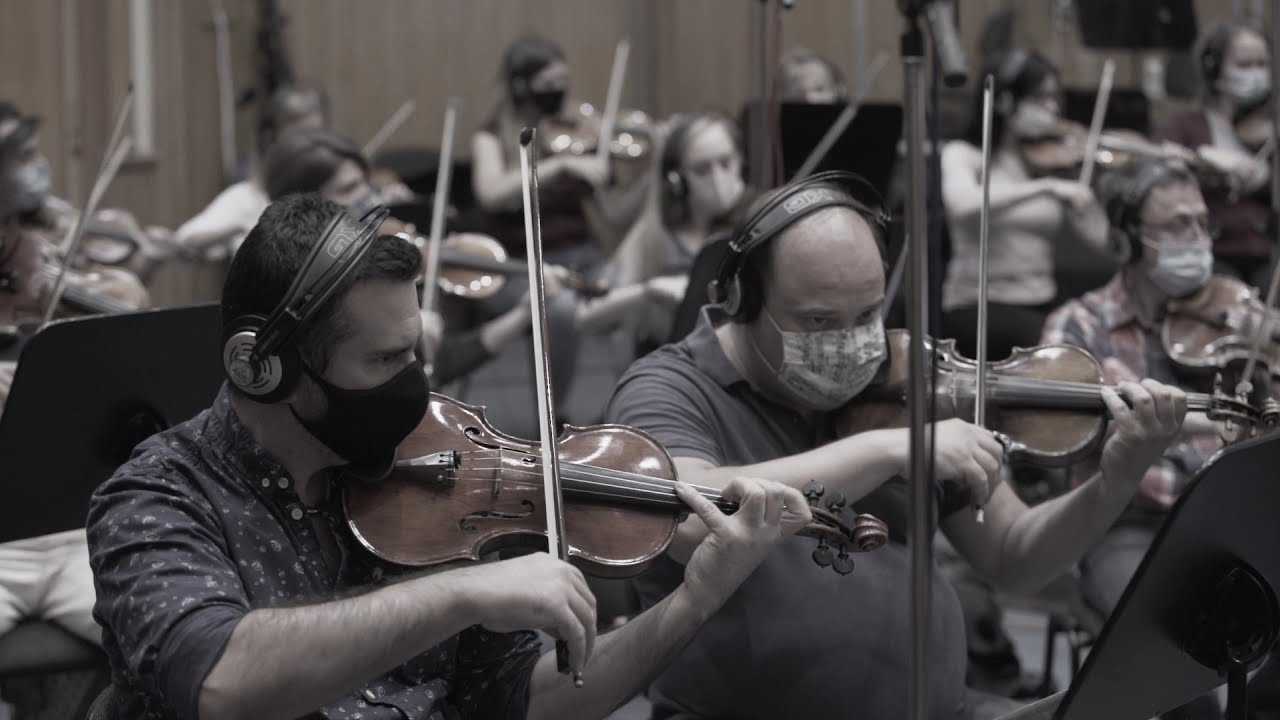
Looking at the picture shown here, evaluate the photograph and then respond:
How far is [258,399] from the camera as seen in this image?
1.43 meters

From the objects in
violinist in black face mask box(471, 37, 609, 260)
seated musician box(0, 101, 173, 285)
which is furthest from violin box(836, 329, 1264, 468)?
violinist in black face mask box(471, 37, 609, 260)

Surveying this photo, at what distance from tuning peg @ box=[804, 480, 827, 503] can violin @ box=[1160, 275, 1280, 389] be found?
129 centimetres

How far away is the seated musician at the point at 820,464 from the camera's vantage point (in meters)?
1.79

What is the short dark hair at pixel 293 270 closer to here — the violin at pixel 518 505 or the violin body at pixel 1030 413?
the violin at pixel 518 505

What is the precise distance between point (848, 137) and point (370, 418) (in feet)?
8.94

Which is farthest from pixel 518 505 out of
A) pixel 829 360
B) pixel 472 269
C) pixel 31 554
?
pixel 472 269

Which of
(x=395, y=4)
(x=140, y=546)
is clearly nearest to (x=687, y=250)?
(x=140, y=546)

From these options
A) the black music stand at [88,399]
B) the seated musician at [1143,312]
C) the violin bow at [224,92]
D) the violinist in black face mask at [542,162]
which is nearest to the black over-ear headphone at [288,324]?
the black music stand at [88,399]

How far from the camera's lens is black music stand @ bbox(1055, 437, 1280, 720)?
1451 mm

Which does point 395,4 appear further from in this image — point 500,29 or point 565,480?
point 565,480

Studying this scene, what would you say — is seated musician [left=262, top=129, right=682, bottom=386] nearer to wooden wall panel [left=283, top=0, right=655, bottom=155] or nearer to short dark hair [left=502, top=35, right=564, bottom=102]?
short dark hair [left=502, top=35, right=564, bottom=102]

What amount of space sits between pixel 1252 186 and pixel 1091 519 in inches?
106

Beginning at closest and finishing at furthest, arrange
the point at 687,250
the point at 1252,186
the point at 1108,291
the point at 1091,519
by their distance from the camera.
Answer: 1. the point at 1091,519
2. the point at 1108,291
3. the point at 687,250
4. the point at 1252,186

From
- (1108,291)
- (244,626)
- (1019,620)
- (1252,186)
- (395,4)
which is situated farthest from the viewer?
(395,4)
